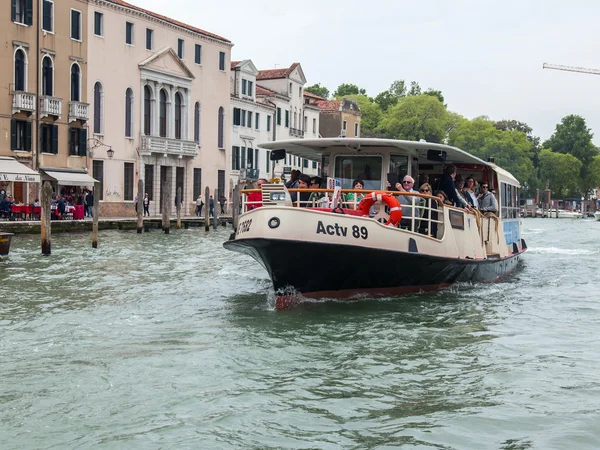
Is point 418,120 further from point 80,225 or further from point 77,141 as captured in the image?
point 80,225

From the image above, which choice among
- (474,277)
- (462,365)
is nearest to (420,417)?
(462,365)

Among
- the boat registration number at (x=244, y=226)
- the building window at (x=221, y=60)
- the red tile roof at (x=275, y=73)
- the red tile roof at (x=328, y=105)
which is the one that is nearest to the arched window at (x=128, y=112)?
the building window at (x=221, y=60)

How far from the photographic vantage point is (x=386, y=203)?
12.2 m

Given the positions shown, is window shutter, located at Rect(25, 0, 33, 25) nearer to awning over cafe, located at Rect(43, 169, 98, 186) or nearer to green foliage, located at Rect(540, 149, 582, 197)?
awning over cafe, located at Rect(43, 169, 98, 186)

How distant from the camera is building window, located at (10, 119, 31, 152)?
35.5 metres

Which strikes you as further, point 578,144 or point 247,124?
point 578,144

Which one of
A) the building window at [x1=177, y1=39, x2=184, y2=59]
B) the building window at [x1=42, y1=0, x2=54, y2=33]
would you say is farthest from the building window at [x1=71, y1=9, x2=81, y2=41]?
the building window at [x1=177, y1=39, x2=184, y2=59]

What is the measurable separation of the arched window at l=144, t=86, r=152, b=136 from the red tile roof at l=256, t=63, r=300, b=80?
18697 mm

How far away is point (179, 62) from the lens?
4681 centimetres

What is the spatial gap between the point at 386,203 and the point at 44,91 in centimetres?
2875

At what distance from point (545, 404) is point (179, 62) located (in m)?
41.9

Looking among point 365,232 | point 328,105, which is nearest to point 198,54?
point 328,105

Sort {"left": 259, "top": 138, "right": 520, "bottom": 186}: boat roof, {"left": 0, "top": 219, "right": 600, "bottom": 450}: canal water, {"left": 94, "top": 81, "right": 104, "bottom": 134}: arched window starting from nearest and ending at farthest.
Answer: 1. {"left": 0, "top": 219, "right": 600, "bottom": 450}: canal water
2. {"left": 259, "top": 138, "right": 520, "bottom": 186}: boat roof
3. {"left": 94, "top": 81, "right": 104, "bottom": 134}: arched window

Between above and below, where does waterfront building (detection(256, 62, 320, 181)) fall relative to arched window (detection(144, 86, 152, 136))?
above
